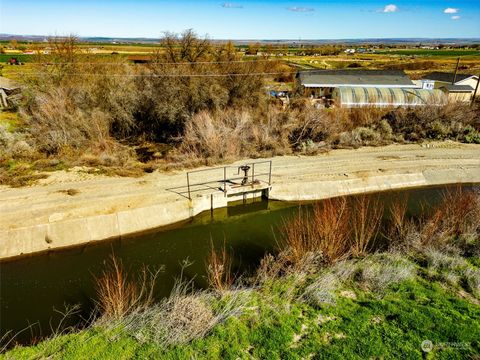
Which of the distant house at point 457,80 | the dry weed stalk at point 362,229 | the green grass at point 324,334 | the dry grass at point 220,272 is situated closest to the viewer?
the green grass at point 324,334

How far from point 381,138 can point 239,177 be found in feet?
50.6

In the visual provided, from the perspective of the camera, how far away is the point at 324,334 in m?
8.97

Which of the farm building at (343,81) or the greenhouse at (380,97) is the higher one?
the farm building at (343,81)

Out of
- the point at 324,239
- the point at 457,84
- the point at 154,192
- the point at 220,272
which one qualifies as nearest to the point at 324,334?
the point at 324,239

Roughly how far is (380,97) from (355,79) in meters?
13.5

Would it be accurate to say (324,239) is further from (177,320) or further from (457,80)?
(457,80)

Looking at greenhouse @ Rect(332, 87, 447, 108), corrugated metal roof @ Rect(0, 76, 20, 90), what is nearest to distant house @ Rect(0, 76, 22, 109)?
corrugated metal roof @ Rect(0, 76, 20, 90)

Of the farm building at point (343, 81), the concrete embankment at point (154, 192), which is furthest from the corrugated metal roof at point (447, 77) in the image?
the concrete embankment at point (154, 192)

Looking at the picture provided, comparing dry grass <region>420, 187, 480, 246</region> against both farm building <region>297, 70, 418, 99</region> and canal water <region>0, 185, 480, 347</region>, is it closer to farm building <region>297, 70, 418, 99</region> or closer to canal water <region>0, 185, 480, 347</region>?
canal water <region>0, 185, 480, 347</region>

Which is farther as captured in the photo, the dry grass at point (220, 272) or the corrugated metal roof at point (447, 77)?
the corrugated metal roof at point (447, 77)

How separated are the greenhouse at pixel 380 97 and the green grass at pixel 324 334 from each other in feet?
89.9

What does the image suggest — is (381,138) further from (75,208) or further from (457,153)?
(75,208)

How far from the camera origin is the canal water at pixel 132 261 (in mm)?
11336

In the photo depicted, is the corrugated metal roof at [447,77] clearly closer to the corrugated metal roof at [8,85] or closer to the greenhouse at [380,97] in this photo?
the greenhouse at [380,97]
